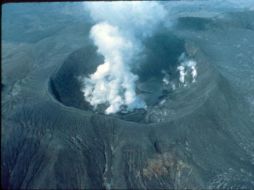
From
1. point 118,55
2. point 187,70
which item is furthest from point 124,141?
point 118,55

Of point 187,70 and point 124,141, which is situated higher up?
point 124,141

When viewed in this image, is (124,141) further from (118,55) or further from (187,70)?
(118,55)

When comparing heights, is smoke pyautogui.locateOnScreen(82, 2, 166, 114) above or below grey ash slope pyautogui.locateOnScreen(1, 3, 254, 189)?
below

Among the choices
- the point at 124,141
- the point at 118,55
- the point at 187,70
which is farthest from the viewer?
the point at 118,55

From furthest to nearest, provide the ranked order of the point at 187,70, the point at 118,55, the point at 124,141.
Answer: the point at 118,55
the point at 187,70
the point at 124,141

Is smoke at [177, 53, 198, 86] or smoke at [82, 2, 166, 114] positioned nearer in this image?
smoke at [82, 2, 166, 114]

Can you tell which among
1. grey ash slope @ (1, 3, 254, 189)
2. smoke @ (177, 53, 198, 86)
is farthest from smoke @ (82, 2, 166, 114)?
smoke @ (177, 53, 198, 86)

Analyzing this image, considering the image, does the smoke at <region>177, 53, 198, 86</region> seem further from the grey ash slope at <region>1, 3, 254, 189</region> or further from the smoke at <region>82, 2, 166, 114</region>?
the smoke at <region>82, 2, 166, 114</region>

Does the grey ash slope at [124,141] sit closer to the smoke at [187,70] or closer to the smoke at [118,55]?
the smoke at [187,70]
